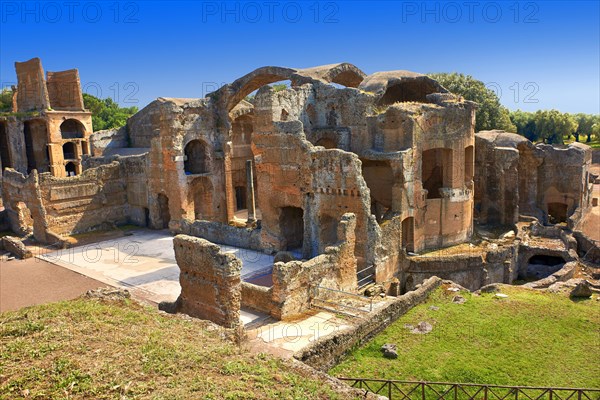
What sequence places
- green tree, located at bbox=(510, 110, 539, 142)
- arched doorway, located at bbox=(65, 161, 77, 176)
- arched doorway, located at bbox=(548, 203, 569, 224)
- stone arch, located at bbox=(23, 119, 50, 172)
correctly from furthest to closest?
green tree, located at bbox=(510, 110, 539, 142) → arched doorway, located at bbox=(65, 161, 77, 176) → stone arch, located at bbox=(23, 119, 50, 172) → arched doorway, located at bbox=(548, 203, 569, 224)

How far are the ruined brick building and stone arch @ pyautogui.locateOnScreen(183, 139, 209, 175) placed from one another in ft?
0.20

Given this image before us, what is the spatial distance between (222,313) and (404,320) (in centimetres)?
524

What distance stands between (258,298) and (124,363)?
7.62m

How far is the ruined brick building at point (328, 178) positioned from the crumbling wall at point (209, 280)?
194 inches

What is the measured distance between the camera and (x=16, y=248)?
22.0 meters

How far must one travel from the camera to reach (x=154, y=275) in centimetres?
1844

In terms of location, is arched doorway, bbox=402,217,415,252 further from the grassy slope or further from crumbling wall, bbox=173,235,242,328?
the grassy slope

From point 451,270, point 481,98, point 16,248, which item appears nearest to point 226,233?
point 16,248

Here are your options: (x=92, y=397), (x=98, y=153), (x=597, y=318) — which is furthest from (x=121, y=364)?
(x=98, y=153)

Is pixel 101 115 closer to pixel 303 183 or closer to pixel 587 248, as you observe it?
pixel 303 183

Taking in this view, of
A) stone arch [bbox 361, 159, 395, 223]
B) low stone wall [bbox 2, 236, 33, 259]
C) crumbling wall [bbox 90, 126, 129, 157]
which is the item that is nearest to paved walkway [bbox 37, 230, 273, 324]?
low stone wall [bbox 2, 236, 33, 259]

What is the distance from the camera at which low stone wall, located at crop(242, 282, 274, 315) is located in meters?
14.0

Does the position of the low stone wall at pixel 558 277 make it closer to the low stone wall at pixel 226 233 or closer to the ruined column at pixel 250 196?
the low stone wall at pixel 226 233

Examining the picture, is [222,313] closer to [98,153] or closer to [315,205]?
[315,205]
